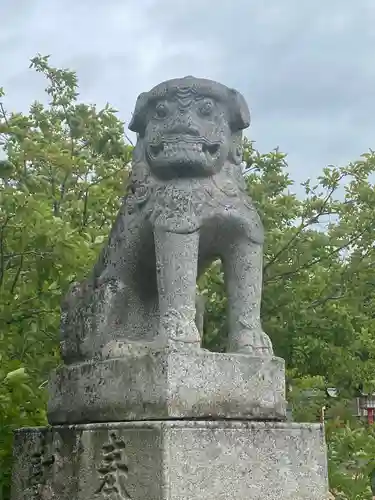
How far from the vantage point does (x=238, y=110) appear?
4129 mm

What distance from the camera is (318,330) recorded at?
708 cm

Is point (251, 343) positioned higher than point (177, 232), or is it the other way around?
point (177, 232)

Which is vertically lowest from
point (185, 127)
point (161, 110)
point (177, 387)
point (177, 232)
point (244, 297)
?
point (177, 387)

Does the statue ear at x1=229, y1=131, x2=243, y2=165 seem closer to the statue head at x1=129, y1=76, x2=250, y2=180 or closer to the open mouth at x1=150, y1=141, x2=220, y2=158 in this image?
the statue head at x1=129, y1=76, x2=250, y2=180

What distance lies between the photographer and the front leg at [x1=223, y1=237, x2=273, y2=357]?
3.87 meters

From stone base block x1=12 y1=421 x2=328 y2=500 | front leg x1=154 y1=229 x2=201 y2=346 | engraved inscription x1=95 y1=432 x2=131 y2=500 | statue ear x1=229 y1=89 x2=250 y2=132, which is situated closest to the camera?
stone base block x1=12 y1=421 x2=328 y2=500

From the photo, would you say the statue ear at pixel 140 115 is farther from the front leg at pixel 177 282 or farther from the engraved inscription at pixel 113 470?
the engraved inscription at pixel 113 470

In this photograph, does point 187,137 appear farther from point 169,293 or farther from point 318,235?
point 318,235

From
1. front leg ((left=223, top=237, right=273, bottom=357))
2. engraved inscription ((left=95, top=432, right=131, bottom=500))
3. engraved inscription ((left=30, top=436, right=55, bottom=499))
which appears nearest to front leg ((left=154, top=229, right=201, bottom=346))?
front leg ((left=223, top=237, right=273, bottom=357))

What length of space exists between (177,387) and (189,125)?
133cm

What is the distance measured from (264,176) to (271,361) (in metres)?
3.91

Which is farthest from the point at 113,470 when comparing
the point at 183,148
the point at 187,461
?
the point at 183,148

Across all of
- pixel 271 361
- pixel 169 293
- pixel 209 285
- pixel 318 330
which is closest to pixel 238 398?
pixel 271 361

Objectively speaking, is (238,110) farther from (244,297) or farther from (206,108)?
(244,297)
